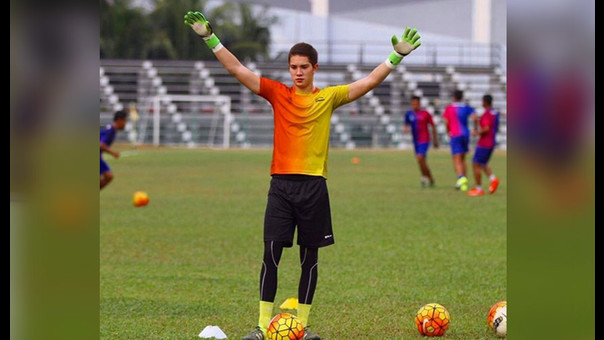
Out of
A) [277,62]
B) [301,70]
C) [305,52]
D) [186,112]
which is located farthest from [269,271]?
[277,62]

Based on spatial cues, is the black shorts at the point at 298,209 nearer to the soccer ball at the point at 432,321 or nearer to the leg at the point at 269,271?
the leg at the point at 269,271

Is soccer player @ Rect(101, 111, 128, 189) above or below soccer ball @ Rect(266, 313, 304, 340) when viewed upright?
above

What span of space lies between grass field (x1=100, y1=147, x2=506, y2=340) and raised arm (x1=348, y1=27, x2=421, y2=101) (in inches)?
65.2

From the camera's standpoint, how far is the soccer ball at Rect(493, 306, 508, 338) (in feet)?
23.5

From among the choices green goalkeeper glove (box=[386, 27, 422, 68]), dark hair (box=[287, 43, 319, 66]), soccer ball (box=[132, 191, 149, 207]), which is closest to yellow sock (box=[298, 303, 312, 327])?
dark hair (box=[287, 43, 319, 66])

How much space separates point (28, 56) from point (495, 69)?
52.2 m

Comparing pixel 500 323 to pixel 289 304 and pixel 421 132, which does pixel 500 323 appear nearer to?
pixel 289 304

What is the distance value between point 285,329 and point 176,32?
49.8m

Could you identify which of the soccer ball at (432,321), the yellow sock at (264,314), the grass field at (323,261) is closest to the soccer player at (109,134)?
the grass field at (323,261)

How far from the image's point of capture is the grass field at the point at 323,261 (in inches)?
314

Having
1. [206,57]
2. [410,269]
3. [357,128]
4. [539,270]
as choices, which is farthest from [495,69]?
[539,270]

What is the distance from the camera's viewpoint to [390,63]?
6.93m

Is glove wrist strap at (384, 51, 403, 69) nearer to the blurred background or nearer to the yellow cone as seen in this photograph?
the yellow cone

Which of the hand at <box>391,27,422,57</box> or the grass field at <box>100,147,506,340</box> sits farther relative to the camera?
the grass field at <box>100,147,506,340</box>
